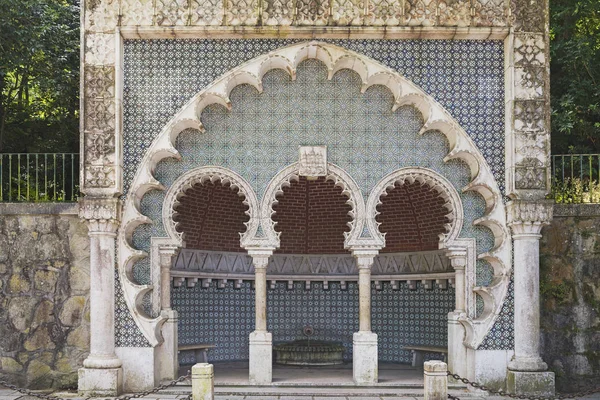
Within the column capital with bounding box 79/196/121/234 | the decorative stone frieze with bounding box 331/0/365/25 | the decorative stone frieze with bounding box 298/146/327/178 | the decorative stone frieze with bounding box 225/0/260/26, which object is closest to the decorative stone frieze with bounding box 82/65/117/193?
the column capital with bounding box 79/196/121/234

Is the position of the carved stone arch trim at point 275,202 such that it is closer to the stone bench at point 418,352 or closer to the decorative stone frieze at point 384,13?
the decorative stone frieze at point 384,13

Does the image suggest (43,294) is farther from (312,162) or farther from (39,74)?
(39,74)

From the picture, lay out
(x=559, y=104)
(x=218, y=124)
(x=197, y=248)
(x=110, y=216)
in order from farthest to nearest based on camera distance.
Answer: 1. (x=559, y=104)
2. (x=197, y=248)
3. (x=218, y=124)
4. (x=110, y=216)

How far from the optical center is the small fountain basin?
14727 millimetres

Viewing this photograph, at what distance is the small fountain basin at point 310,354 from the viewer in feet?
48.3

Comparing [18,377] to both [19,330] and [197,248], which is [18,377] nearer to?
[19,330]

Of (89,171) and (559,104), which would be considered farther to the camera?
(559,104)

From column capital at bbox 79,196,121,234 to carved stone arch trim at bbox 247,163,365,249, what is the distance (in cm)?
214

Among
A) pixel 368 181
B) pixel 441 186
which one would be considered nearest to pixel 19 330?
pixel 368 181

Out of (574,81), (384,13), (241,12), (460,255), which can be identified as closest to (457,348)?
(460,255)

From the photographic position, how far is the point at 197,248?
14.8m

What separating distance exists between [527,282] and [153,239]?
19.3 ft

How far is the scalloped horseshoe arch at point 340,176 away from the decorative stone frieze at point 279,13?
0.43 metres

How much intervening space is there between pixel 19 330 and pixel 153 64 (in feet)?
15.6
